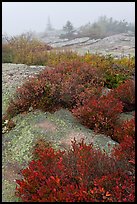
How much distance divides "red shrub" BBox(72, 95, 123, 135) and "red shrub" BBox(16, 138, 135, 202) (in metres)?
1.67

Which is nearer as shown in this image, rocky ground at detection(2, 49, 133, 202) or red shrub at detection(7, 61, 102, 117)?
rocky ground at detection(2, 49, 133, 202)

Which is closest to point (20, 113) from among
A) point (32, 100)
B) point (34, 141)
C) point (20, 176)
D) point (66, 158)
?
point (32, 100)

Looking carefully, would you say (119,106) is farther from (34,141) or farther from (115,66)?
(115,66)

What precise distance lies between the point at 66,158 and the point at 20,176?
107cm

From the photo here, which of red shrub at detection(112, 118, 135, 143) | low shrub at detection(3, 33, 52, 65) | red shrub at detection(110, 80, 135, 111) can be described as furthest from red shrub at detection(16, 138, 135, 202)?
low shrub at detection(3, 33, 52, 65)

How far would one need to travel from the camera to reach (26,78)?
339 inches

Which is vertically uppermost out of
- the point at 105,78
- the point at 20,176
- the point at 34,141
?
the point at 105,78

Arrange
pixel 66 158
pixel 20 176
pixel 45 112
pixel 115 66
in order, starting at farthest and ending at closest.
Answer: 1. pixel 115 66
2. pixel 45 112
3. pixel 20 176
4. pixel 66 158

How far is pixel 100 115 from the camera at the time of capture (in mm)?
6422

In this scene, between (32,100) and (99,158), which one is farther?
(32,100)

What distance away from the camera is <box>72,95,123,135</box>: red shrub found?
6477 millimetres

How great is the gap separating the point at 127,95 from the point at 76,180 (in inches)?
137

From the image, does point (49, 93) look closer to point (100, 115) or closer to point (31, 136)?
point (31, 136)

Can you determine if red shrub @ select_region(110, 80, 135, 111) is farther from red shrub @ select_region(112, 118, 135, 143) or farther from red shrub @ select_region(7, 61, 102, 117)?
red shrub @ select_region(112, 118, 135, 143)
